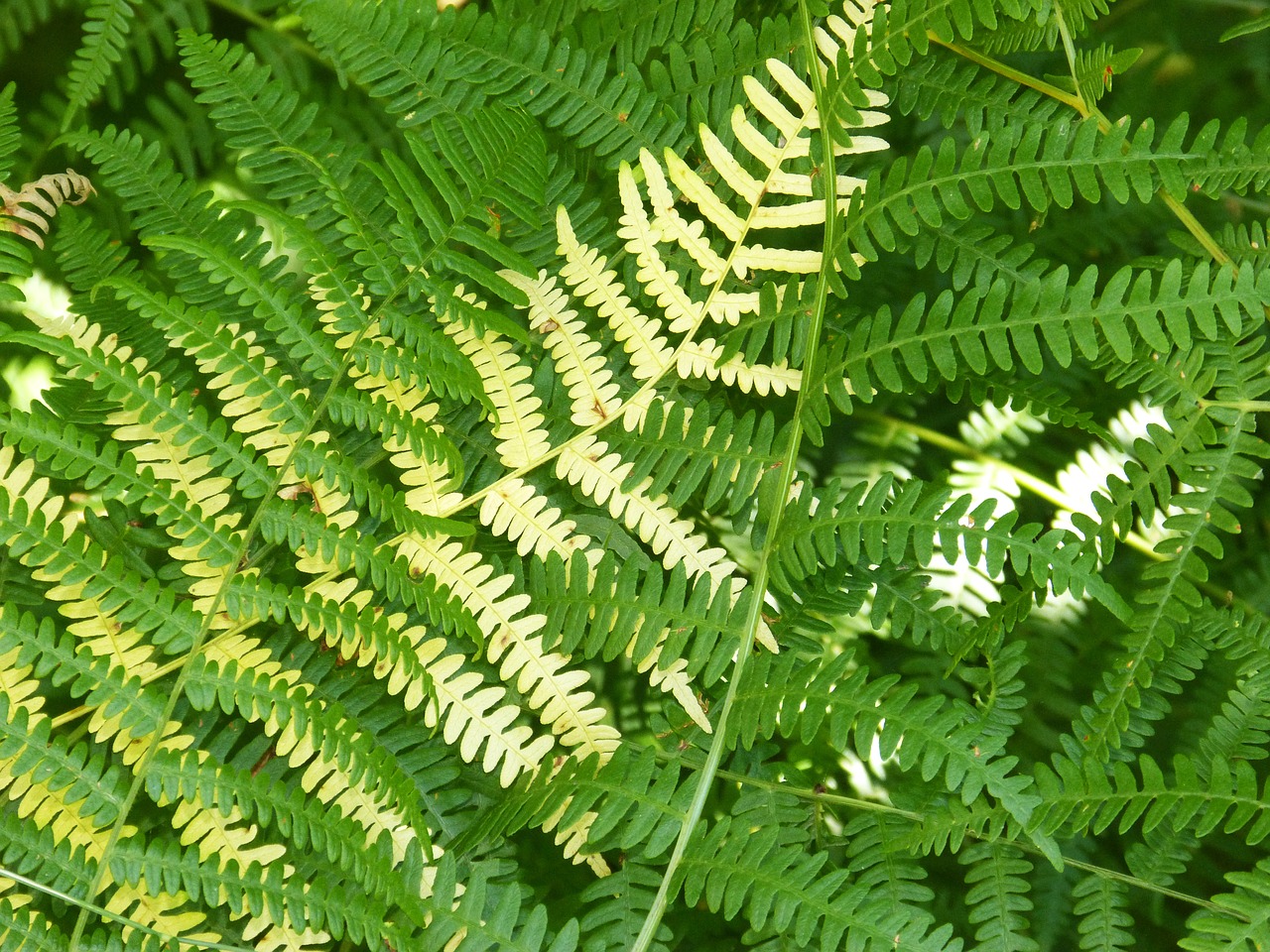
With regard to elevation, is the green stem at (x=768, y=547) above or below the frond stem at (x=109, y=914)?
above

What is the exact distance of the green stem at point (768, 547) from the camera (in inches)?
48.4

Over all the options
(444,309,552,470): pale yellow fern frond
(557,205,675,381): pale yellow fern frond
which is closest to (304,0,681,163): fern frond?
(557,205,675,381): pale yellow fern frond

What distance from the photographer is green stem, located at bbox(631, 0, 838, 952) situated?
123cm

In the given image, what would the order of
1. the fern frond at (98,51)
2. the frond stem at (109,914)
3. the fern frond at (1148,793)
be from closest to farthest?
the frond stem at (109,914), the fern frond at (1148,793), the fern frond at (98,51)

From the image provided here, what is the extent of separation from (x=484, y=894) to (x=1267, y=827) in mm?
939

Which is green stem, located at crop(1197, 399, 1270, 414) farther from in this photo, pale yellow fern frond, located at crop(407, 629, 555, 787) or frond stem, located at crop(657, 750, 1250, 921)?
pale yellow fern frond, located at crop(407, 629, 555, 787)

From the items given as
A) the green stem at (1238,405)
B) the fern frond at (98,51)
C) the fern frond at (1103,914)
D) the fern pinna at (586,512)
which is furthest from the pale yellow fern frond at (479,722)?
the fern frond at (98,51)

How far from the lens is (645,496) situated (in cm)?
139

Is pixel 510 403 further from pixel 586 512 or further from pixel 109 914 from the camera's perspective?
pixel 109 914

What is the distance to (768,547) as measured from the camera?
1.33m

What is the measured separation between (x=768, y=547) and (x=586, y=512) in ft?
0.98

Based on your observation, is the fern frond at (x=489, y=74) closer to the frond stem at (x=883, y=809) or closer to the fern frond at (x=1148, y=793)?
the frond stem at (x=883, y=809)

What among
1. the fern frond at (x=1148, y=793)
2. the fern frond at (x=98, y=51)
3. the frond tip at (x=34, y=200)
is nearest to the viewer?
the fern frond at (x=1148, y=793)

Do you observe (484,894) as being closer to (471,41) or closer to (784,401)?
(784,401)
